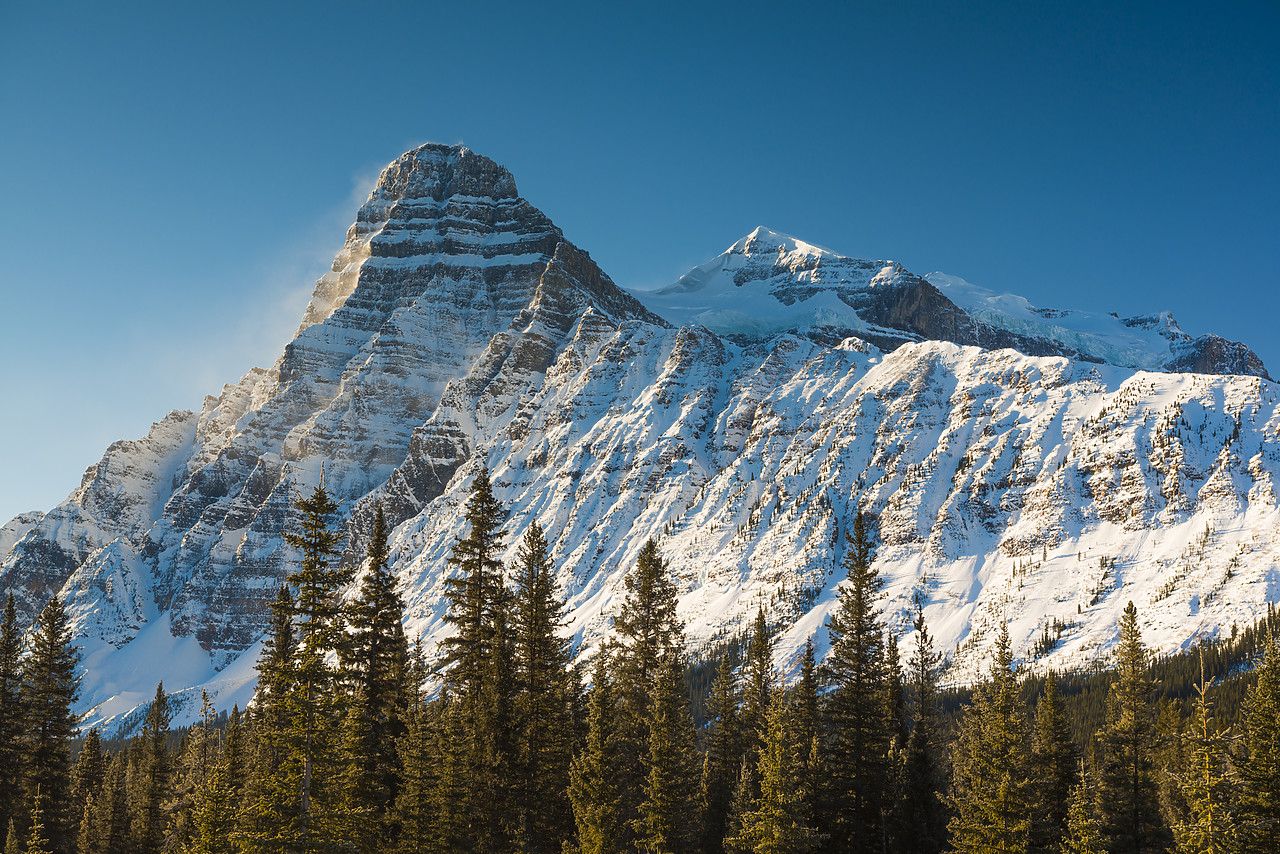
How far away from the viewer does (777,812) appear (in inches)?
1569

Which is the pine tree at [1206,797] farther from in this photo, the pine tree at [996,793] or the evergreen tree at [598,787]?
the evergreen tree at [598,787]

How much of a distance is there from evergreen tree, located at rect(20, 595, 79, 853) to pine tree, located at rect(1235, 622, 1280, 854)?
5989 centimetres

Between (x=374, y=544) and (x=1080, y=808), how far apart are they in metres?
33.3

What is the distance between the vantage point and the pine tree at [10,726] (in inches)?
2013

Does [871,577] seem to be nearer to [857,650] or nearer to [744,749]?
[857,650]

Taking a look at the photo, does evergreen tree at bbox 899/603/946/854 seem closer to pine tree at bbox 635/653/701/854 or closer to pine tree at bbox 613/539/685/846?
pine tree at bbox 613/539/685/846

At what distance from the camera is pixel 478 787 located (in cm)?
4344

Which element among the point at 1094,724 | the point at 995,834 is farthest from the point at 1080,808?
the point at 1094,724

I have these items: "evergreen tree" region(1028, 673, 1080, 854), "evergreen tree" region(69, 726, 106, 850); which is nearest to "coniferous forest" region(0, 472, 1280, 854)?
"evergreen tree" region(1028, 673, 1080, 854)

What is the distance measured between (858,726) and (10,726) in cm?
4871

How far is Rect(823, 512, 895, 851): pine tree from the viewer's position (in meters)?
49.3

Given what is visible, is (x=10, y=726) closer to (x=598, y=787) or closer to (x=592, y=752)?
(x=592, y=752)

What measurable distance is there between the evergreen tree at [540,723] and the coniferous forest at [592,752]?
11 centimetres

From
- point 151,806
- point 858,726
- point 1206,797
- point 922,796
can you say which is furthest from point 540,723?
point 151,806
